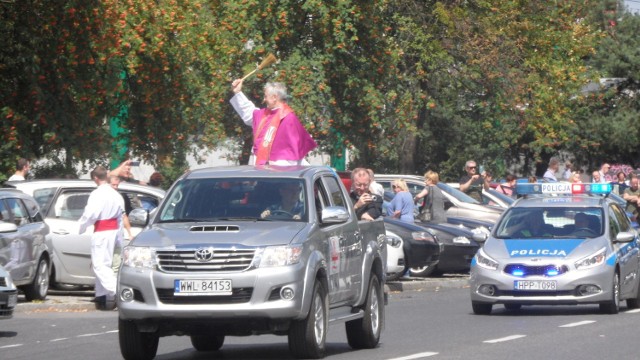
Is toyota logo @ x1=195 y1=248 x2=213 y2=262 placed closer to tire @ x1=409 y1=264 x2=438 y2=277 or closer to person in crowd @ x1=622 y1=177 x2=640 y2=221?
tire @ x1=409 y1=264 x2=438 y2=277

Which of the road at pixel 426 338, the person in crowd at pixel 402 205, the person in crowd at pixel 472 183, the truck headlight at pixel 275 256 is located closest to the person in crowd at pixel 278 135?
the road at pixel 426 338

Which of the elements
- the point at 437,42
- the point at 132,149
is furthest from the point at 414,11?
the point at 132,149

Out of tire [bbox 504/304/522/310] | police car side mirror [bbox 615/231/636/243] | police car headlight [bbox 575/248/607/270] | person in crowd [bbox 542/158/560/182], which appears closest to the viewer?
police car headlight [bbox 575/248/607/270]

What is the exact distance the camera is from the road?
13609 millimetres

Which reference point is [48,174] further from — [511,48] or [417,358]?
[417,358]

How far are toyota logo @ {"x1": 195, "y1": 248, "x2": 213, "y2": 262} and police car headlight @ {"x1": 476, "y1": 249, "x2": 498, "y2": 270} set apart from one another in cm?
748

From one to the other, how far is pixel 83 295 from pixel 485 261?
659 centimetres

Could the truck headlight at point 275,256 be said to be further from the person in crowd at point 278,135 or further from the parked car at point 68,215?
the parked car at point 68,215

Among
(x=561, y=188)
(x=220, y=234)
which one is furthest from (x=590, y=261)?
(x=220, y=234)

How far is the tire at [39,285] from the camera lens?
1986 centimetres

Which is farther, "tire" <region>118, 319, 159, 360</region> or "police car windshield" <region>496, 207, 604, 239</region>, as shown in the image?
"police car windshield" <region>496, 207, 604, 239</region>

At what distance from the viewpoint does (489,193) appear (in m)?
35.2

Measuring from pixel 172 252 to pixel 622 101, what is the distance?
185 feet

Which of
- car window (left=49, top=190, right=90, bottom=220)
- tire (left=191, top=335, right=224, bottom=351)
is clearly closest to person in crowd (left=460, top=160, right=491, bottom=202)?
car window (left=49, top=190, right=90, bottom=220)
